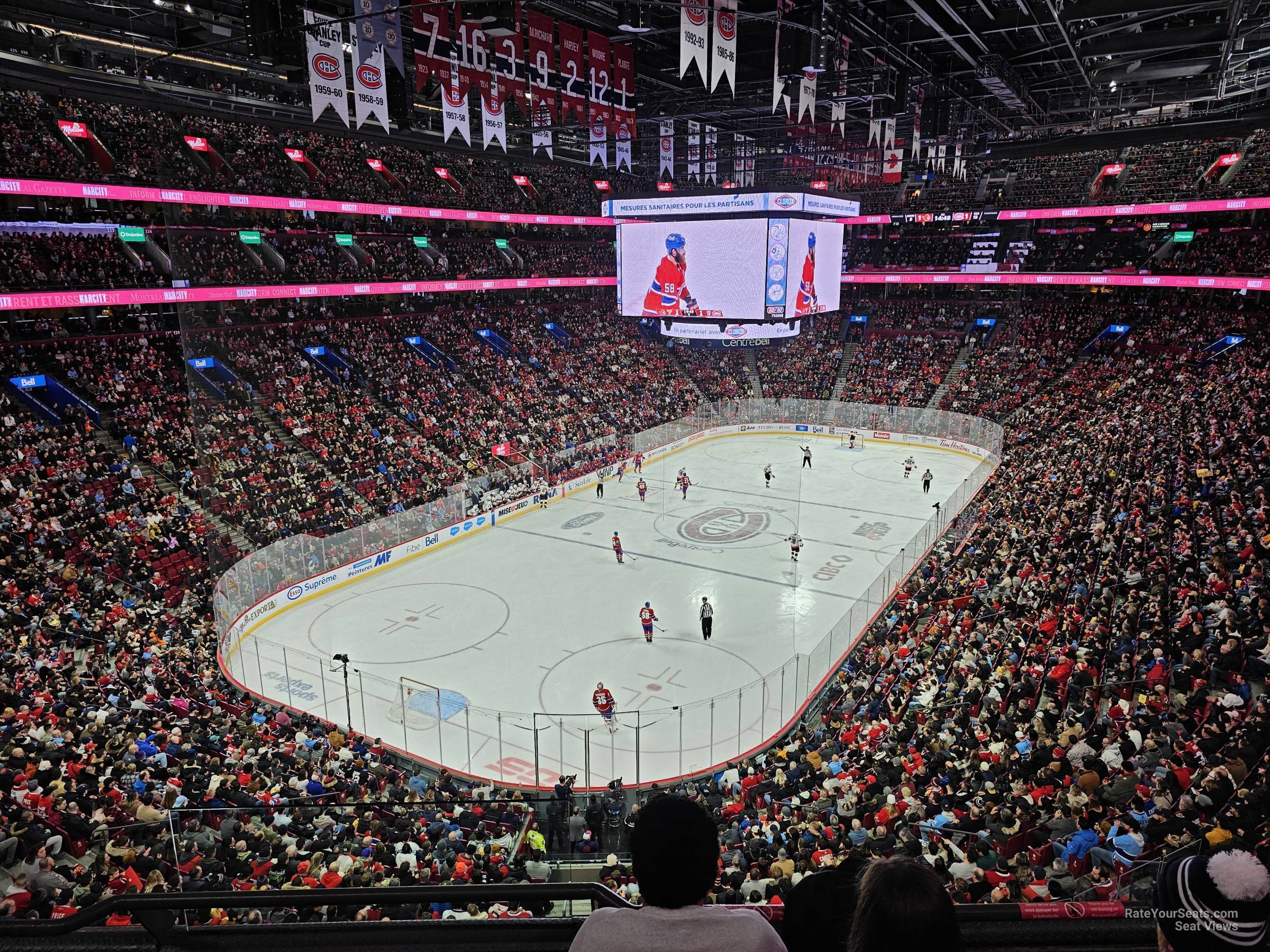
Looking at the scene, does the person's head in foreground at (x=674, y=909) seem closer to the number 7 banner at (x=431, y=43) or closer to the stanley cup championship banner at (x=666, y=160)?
the number 7 banner at (x=431, y=43)

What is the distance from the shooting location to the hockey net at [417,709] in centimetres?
1467

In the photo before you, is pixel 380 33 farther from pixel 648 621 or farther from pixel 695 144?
pixel 695 144

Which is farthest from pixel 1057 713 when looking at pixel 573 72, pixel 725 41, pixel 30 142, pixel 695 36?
pixel 30 142

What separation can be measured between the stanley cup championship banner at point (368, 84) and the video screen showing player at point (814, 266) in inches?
518

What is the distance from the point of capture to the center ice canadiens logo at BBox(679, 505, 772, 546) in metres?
27.3

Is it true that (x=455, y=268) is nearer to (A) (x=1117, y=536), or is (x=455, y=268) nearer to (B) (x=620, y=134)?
(B) (x=620, y=134)

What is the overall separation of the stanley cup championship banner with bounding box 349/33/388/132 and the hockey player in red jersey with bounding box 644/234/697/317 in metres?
11.2

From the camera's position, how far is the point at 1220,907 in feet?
6.40

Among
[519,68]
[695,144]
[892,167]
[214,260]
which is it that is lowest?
[214,260]

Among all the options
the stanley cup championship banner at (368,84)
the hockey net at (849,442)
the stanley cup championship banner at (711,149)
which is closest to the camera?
the stanley cup championship banner at (368,84)

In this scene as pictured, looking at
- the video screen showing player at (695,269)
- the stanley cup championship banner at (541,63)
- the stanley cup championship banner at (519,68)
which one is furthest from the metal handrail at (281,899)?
the video screen showing player at (695,269)

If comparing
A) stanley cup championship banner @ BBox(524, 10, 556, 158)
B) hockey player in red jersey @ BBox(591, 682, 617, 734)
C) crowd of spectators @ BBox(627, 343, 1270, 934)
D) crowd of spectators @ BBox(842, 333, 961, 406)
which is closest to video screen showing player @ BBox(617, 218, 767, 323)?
stanley cup championship banner @ BBox(524, 10, 556, 158)

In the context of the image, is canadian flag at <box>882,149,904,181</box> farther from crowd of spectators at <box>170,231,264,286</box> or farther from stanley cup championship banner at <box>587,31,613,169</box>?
crowd of spectators at <box>170,231,264,286</box>

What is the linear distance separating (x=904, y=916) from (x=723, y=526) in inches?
1076
